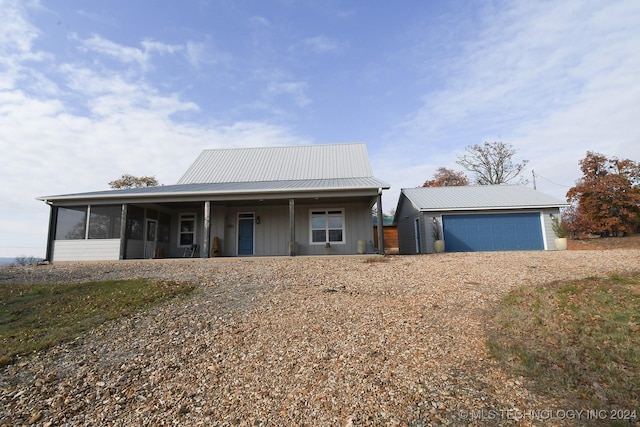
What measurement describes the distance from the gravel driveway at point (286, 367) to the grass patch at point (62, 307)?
0.40 meters

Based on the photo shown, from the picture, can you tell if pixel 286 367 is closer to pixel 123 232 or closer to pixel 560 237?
pixel 123 232

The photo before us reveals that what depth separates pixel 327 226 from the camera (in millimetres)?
14352

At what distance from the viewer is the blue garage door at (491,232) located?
1608 centimetres

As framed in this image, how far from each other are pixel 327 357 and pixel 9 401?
10.1 ft

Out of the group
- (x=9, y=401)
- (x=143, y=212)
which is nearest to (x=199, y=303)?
(x=9, y=401)

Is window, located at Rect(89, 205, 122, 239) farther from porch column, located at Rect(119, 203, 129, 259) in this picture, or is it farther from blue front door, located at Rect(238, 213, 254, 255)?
blue front door, located at Rect(238, 213, 254, 255)

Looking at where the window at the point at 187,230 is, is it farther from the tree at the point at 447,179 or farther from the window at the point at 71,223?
the tree at the point at 447,179

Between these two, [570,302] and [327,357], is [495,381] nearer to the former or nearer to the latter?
[327,357]

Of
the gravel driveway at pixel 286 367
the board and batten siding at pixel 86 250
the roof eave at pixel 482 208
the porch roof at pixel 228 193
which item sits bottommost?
the gravel driveway at pixel 286 367

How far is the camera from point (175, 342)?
4.37 metres

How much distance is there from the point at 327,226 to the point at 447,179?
81.9 ft

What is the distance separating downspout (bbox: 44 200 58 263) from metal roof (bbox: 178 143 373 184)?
16.8 ft

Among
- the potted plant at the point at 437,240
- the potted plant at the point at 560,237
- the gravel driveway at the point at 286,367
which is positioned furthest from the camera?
the potted plant at the point at 437,240

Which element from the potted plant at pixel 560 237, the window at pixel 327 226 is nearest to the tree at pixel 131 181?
the window at pixel 327 226
